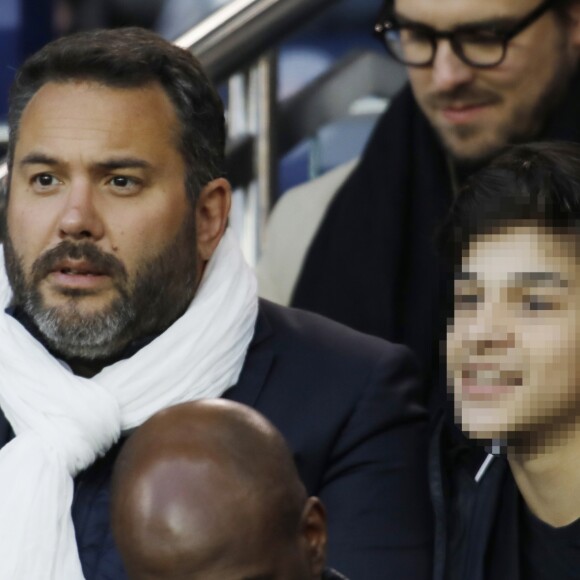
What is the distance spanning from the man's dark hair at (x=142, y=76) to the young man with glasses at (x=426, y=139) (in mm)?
428

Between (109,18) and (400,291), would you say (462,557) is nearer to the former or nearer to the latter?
(400,291)

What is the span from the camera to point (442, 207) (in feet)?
11.2

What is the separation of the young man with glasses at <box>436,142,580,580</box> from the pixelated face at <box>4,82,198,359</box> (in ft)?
1.79

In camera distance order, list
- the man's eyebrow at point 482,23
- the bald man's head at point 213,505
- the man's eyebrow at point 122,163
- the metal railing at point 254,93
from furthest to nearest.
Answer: the metal railing at point 254,93, the man's eyebrow at point 482,23, the man's eyebrow at point 122,163, the bald man's head at point 213,505

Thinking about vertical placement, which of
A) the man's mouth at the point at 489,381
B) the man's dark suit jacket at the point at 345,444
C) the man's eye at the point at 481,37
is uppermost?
the man's eye at the point at 481,37

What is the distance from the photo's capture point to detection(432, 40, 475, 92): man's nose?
3.22 m

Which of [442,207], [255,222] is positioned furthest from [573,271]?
[255,222]

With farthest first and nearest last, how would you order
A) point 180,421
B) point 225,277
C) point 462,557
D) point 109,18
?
point 109,18 → point 225,277 → point 462,557 → point 180,421

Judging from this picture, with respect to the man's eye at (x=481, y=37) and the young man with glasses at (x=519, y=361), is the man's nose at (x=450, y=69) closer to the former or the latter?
the man's eye at (x=481, y=37)

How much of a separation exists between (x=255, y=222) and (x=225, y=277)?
1.04 meters

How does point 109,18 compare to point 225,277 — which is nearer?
point 225,277

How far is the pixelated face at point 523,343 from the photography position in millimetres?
2445

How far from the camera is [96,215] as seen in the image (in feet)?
9.30

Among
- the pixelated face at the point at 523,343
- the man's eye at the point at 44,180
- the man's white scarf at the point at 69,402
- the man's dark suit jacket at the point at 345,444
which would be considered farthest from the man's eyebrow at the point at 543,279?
the man's eye at the point at 44,180
